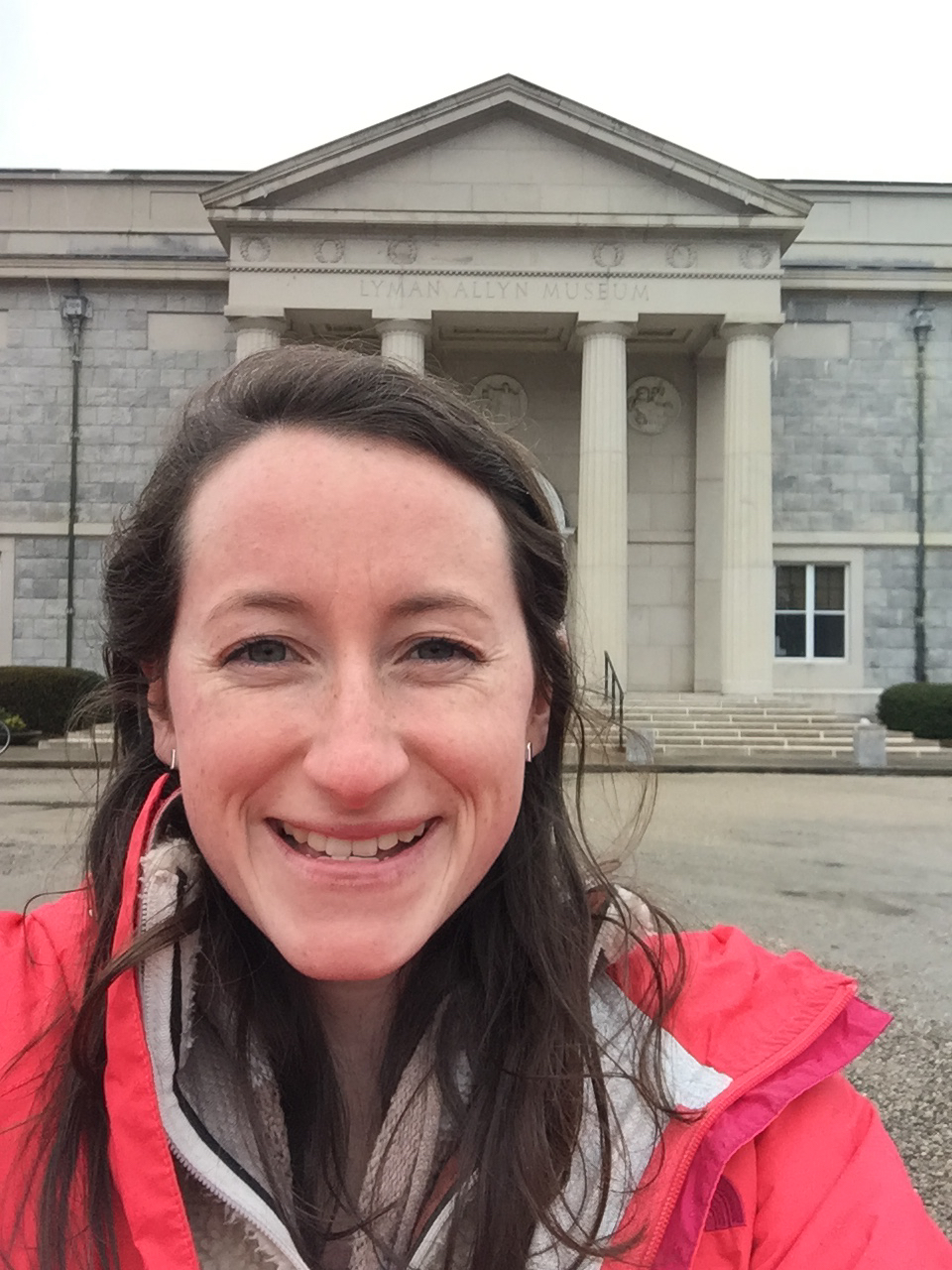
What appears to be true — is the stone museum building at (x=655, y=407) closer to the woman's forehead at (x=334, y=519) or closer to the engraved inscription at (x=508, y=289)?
the engraved inscription at (x=508, y=289)

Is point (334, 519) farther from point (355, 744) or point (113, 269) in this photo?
point (113, 269)

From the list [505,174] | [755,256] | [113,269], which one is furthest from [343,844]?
[113,269]

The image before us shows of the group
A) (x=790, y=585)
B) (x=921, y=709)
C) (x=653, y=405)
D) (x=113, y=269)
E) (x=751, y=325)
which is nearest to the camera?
(x=921, y=709)

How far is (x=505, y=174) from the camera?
67.8 feet

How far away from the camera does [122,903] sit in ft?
4.68

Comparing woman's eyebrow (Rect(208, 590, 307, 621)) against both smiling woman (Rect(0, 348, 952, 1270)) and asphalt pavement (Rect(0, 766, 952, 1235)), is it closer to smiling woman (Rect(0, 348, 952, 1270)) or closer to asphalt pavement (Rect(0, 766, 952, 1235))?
smiling woman (Rect(0, 348, 952, 1270))

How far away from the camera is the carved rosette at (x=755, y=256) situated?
19.5 meters

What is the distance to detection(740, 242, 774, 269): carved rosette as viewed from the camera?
1950 cm

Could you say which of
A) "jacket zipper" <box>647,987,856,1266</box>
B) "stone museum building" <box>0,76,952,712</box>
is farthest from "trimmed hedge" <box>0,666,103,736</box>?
"jacket zipper" <box>647,987,856,1266</box>

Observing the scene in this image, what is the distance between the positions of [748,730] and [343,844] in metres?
16.4

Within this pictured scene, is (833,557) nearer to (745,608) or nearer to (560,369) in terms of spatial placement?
(745,608)

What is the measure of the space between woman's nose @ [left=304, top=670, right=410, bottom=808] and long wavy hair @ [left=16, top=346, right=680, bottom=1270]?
1.23ft

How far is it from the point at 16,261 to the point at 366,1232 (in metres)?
25.2

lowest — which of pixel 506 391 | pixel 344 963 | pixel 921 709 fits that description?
pixel 921 709
